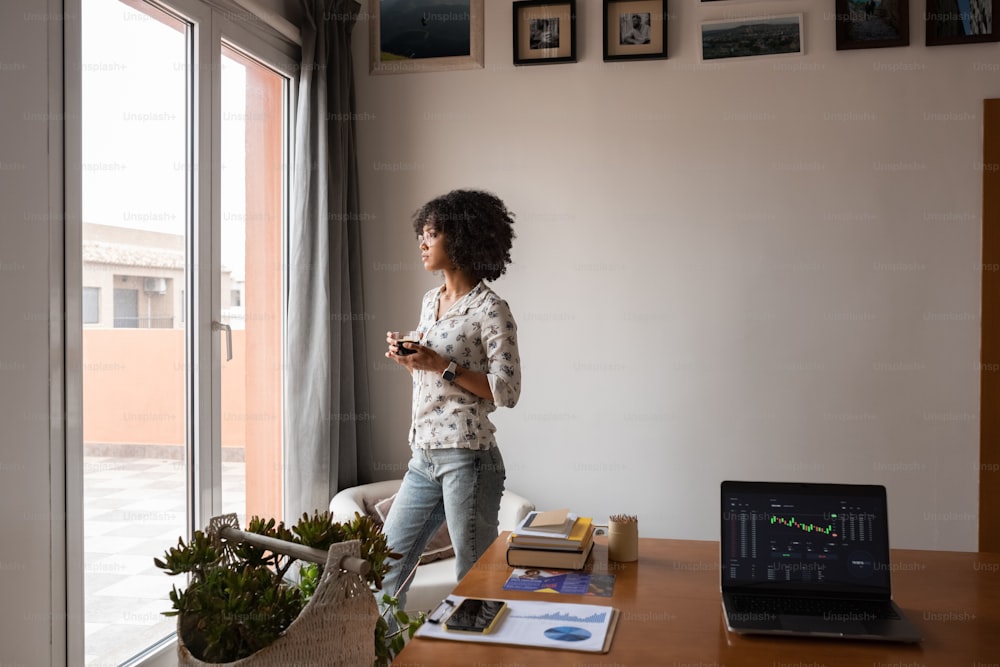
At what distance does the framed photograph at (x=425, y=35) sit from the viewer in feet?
12.0

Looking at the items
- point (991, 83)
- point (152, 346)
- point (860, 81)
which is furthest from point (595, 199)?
point (152, 346)

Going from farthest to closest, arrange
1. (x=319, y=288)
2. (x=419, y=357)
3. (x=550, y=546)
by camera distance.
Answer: (x=319, y=288)
(x=419, y=357)
(x=550, y=546)

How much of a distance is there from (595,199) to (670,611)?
2324mm

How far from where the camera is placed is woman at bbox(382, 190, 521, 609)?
2406 mm

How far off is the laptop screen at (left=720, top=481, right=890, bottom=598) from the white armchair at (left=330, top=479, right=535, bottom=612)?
4.41 feet

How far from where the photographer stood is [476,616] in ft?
4.94

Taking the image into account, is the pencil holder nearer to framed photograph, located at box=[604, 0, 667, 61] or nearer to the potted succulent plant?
the potted succulent plant

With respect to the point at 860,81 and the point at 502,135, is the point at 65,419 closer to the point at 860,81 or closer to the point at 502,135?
the point at 502,135

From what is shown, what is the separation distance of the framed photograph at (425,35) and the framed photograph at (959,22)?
74.1 inches

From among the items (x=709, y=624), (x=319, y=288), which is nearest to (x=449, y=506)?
(x=709, y=624)

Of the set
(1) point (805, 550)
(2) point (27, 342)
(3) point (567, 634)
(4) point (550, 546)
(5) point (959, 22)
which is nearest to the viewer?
(3) point (567, 634)

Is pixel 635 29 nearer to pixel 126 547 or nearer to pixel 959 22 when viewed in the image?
pixel 959 22

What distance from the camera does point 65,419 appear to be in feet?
6.94

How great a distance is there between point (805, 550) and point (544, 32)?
A: 2695 millimetres
